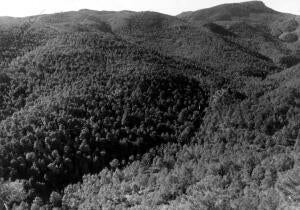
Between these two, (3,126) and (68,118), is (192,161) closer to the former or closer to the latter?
(68,118)

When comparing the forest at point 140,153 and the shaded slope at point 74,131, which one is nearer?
the forest at point 140,153

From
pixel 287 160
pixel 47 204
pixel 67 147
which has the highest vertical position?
pixel 287 160

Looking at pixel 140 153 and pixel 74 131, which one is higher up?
pixel 74 131

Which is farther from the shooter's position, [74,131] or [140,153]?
[140,153]

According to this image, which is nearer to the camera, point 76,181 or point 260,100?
point 76,181

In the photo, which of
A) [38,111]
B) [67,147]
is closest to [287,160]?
[67,147]

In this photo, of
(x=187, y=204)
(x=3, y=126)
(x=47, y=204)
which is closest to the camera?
(x=187, y=204)

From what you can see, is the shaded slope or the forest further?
the shaded slope

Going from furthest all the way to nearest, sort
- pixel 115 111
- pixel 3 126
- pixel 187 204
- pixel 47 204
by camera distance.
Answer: pixel 115 111
pixel 3 126
pixel 47 204
pixel 187 204

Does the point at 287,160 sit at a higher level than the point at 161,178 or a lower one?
higher

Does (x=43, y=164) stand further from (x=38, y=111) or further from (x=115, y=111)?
(x=115, y=111)
